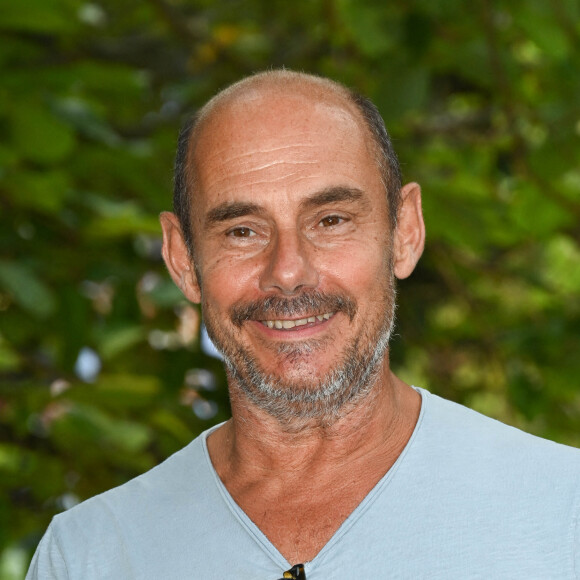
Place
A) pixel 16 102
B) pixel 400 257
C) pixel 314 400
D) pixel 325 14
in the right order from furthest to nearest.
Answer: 1. pixel 325 14
2. pixel 16 102
3. pixel 400 257
4. pixel 314 400

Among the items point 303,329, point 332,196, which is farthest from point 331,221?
point 303,329

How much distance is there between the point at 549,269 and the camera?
149 inches

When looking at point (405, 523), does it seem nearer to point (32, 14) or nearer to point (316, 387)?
point (316, 387)

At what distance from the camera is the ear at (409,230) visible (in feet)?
4.98

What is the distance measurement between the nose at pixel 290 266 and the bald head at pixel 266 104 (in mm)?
178

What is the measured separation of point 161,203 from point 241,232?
24.9 inches

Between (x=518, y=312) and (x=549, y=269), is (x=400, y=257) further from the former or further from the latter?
(x=549, y=269)

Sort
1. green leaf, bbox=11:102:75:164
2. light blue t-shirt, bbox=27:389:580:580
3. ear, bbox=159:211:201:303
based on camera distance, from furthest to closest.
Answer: green leaf, bbox=11:102:75:164 → ear, bbox=159:211:201:303 → light blue t-shirt, bbox=27:389:580:580

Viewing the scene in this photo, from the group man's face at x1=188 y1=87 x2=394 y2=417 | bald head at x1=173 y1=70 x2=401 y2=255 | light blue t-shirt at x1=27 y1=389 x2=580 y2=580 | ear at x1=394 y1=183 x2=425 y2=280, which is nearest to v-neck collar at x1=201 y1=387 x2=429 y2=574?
light blue t-shirt at x1=27 y1=389 x2=580 y2=580

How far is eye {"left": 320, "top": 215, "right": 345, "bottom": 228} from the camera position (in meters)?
1.37

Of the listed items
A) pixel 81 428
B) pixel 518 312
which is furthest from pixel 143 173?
pixel 518 312

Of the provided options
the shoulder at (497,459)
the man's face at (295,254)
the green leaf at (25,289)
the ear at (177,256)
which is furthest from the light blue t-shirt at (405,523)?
the green leaf at (25,289)

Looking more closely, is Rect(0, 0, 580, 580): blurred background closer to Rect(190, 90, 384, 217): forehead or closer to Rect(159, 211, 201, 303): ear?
Rect(159, 211, 201, 303): ear

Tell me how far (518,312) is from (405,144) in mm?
652
